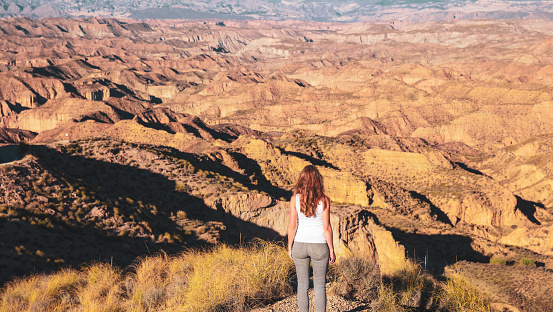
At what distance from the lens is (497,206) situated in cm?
4206

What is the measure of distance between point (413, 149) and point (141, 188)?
4610 cm

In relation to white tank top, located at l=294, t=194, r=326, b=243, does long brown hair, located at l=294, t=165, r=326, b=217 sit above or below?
above

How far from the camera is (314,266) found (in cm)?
777

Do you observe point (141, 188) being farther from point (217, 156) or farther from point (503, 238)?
point (503, 238)

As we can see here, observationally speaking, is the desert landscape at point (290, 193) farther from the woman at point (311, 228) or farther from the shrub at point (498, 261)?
the woman at point (311, 228)

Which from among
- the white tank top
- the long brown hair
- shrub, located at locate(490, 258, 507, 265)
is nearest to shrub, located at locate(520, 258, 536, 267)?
shrub, located at locate(490, 258, 507, 265)

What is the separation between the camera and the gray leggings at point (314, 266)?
7.64 m

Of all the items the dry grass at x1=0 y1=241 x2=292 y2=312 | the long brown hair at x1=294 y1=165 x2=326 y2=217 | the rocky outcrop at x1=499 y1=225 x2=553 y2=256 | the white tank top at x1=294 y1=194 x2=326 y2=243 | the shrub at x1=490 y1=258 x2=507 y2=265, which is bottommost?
the rocky outcrop at x1=499 y1=225 x2=553 y2=256

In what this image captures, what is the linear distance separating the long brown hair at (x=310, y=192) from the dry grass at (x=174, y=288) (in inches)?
97.0

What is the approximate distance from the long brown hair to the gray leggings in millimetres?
603

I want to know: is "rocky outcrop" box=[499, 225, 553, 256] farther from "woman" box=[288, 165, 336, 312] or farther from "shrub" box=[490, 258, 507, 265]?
"woman" box=[288, 165, 336, 312]

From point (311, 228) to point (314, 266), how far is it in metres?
0.70

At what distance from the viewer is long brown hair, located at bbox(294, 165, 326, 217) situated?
758cm

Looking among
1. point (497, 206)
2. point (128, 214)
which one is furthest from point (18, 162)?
point (497, 206)
